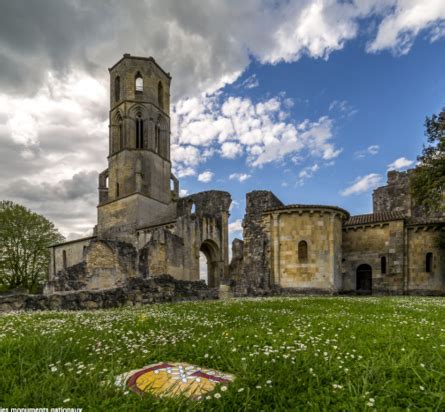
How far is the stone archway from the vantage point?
114 ft

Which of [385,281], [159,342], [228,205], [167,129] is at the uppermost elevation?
[167,129]

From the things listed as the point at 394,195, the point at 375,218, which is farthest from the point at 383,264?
the point at 394,195

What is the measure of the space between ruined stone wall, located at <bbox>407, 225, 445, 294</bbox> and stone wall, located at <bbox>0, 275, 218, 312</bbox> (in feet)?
47.6

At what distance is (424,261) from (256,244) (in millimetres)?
12031

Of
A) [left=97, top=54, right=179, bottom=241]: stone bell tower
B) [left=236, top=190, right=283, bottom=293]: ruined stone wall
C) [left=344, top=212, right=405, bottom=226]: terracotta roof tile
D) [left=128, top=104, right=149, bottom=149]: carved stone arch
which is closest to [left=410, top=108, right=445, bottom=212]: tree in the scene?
[left=344, top=212, right=405, bottom=226]: terracotta roof tile

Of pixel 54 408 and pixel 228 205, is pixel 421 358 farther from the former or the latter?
pixel 228 205

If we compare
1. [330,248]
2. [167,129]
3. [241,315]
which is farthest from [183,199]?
[241,315]

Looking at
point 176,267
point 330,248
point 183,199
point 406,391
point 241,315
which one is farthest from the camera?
point 183,199

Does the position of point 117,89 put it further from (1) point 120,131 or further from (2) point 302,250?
(2) point 302,250

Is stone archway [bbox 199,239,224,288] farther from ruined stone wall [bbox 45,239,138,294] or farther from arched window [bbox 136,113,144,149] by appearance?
arched window [bbox 136,113,144,149]

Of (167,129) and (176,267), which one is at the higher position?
(167,129)

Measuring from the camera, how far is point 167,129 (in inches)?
1657

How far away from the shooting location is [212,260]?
117ft

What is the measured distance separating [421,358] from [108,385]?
3649 millimetres
